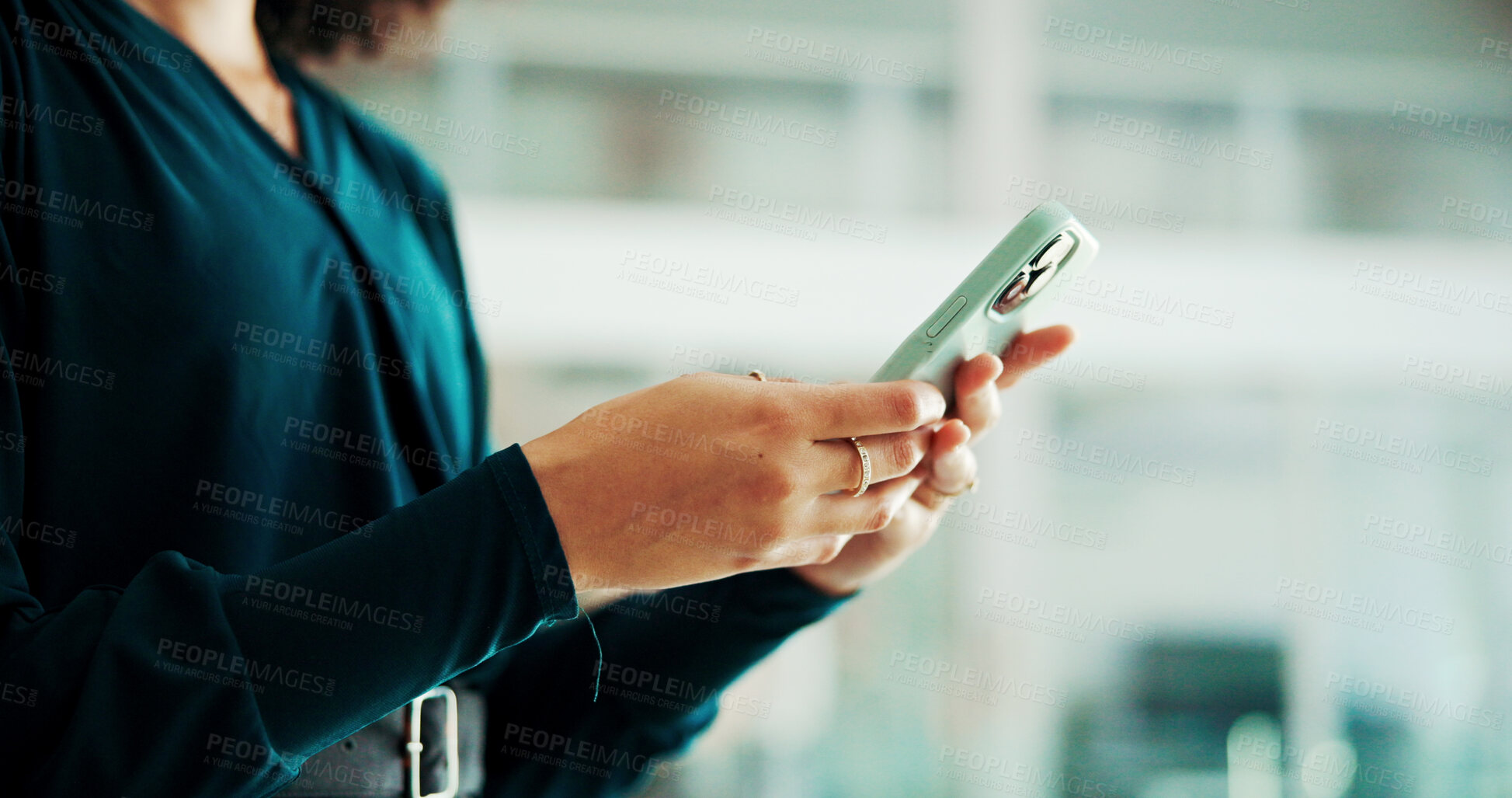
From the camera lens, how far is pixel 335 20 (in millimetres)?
805

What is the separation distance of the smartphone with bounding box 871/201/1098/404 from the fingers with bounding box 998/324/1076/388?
0.04 metres

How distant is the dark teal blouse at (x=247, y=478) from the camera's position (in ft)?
1.23

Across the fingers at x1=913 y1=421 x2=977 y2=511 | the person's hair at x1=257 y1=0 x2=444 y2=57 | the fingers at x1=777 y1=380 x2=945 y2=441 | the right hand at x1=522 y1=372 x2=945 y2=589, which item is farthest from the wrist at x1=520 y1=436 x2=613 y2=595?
the person's hair at x1=257 y1=0 x2=444 y2=57

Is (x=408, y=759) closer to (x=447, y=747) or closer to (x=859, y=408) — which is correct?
(x=447, y=747)

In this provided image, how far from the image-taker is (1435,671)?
9.90 ft

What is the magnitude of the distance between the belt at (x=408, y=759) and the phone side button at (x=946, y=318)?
35cm

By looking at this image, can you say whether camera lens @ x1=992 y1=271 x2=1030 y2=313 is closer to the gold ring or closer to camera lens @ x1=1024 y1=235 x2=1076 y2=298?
camera lens @ x1=1024 y1=235 x2=1076 y2=298

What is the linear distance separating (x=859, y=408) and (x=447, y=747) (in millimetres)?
302

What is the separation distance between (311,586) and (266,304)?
206 mm

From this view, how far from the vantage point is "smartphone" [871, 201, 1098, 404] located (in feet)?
1.76

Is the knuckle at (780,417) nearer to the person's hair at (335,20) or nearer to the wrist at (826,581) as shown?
the wrist at (826,581)

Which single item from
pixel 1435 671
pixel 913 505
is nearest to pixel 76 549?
pixel 913 505

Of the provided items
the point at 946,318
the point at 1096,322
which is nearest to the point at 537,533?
the point at 946,318

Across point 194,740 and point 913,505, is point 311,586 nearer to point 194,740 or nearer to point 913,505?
point 194,740
